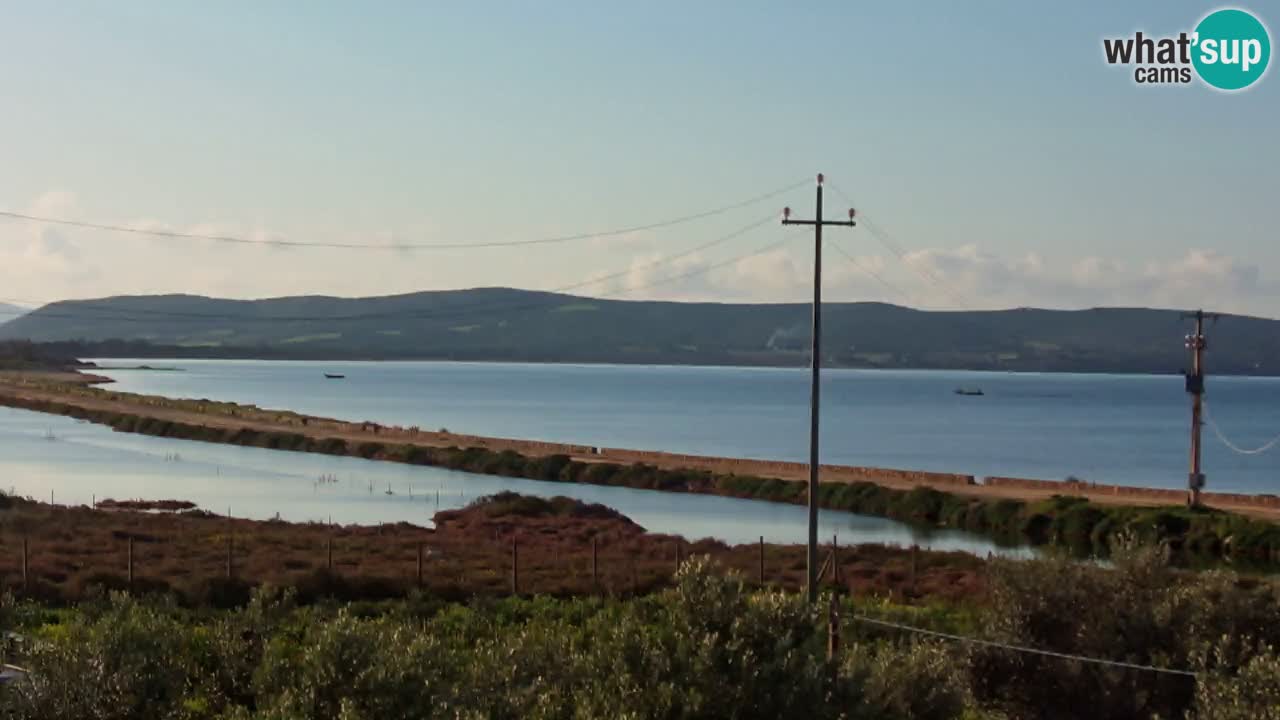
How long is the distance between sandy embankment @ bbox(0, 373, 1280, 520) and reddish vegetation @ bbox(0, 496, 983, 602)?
85.8 feet

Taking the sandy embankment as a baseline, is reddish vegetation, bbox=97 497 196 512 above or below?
below

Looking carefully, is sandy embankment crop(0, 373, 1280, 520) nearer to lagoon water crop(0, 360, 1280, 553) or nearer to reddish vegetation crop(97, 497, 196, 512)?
lagoon water crop(0, 360, 1280, 553)

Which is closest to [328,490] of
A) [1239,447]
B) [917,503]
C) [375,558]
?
[917,503]

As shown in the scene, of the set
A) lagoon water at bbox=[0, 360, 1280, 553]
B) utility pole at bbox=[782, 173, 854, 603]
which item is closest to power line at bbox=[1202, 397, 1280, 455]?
lagoon water at bbox=[0, 360, 1280, 553]

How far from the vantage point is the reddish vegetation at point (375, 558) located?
3731cm

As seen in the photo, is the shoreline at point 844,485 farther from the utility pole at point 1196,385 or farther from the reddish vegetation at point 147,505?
the reddish vegetation at point 147,505

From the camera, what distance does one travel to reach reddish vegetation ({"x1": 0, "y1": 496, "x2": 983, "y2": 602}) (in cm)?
3731

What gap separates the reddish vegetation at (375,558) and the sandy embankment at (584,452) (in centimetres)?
2614

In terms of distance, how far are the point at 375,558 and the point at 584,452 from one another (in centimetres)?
6566

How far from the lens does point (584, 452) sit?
111688mm

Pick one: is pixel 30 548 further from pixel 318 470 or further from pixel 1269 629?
pixel 318 470

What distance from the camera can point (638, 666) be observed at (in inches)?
592

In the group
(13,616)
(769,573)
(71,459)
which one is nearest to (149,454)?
(71,459)

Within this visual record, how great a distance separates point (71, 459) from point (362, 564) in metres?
57.7
